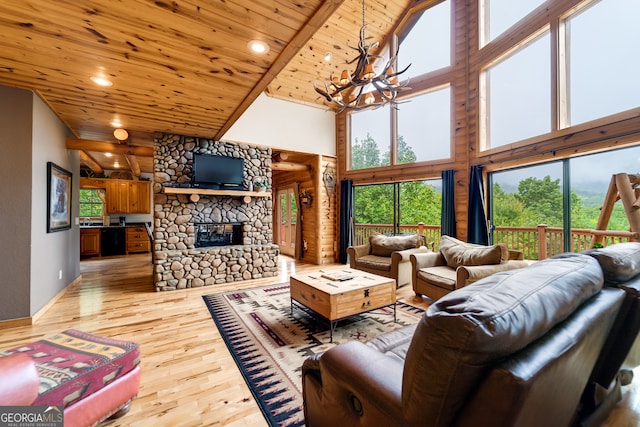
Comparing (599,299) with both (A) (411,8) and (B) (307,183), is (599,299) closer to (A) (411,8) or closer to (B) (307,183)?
(B) (307,183)

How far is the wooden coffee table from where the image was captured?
246 centimetres

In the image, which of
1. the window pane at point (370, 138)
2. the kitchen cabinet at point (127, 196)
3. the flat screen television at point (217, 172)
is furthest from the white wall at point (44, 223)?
the window pane at point (370, 138)

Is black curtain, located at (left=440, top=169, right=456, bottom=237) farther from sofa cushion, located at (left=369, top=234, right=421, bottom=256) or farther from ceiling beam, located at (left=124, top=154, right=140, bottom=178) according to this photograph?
ceiling beam, located at (left=124, top=154, right=140, bottom=178)

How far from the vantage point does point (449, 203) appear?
16.3 feet

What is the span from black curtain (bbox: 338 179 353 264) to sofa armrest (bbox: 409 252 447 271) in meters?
2.77

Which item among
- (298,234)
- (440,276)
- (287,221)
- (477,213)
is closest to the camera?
(440,276)

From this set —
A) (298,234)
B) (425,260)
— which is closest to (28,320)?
(425,260)

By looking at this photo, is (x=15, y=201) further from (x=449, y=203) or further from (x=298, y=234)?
(x=449, y=203)

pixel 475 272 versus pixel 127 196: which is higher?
pixel 127 196

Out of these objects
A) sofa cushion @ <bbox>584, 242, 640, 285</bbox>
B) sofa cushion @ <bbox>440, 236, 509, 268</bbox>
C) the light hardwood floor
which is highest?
sofa cushion @ <bbox>584, 242, 640, 285</bbox>

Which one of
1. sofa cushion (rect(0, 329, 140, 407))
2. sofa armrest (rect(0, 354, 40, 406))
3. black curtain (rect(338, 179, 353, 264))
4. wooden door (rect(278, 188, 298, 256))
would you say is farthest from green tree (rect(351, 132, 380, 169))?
sofa armrest (rect(0, 354, 40, 406))

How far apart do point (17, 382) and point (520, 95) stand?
236 inches

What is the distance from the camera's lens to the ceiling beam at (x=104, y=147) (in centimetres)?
412

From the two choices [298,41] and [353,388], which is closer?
[353,388]
